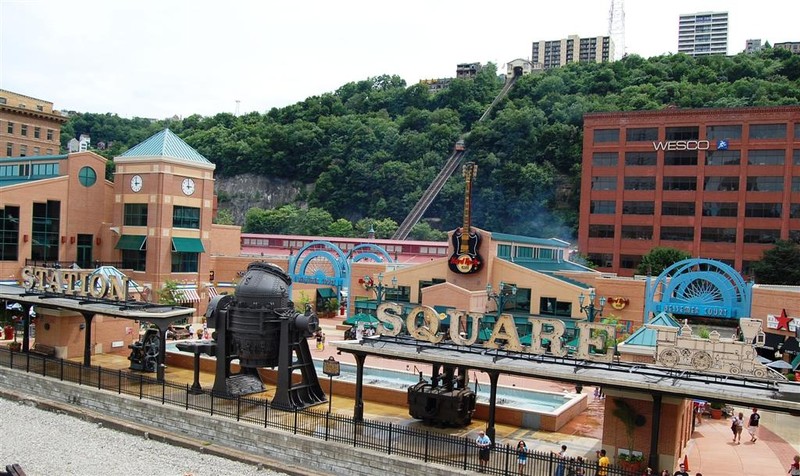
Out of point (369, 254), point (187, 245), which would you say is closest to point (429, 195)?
point (369, 254)

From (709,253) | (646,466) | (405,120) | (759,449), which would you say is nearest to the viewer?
(646,466)

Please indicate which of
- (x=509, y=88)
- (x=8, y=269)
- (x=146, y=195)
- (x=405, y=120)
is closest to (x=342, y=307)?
(x=146, y=195)

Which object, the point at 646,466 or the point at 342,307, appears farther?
the point at 342,307

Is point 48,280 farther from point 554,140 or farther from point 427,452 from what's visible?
point 554,140

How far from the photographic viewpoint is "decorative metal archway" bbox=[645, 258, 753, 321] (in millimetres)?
51344

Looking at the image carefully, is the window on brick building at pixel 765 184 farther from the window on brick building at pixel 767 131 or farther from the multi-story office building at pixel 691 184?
the window on brick building at pixel 767 131

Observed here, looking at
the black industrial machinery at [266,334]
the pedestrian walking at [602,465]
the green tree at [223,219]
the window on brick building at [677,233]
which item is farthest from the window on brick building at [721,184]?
the green tree at [223,219]

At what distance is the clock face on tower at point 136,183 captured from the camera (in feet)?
213

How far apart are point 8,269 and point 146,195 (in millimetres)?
13007

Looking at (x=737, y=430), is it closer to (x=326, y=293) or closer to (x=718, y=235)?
(x=326, y=293)

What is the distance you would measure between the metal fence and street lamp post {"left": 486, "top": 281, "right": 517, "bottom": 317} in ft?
95.4

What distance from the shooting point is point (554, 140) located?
123 metres

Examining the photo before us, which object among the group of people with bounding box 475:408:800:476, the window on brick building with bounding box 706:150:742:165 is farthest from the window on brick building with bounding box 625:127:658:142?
the group of people with bounding box 475:408:800:476

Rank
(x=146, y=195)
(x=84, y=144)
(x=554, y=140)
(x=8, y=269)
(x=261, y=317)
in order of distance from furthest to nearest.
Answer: (x=554, y=140) → (x=84, y=144) → (x=146, y=195) → (x=8, y=269) → (x=261, y=317)
